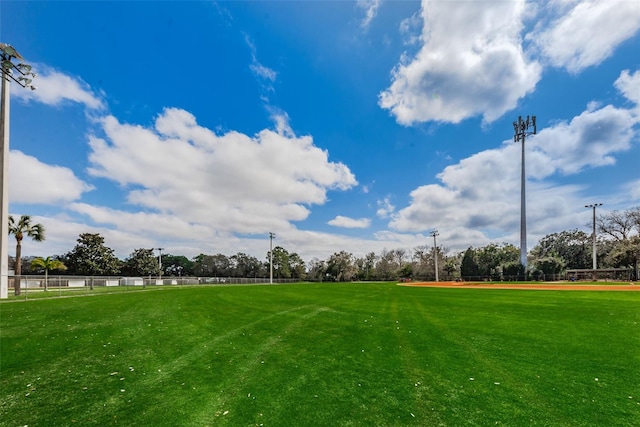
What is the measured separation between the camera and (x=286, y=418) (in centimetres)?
467

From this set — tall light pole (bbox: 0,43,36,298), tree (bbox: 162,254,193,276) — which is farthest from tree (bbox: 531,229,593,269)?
tree (bbox: 162,254,193,276)

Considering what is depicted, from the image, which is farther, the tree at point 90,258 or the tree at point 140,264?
the tree at point 140,264

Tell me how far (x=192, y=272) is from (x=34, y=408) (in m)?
114

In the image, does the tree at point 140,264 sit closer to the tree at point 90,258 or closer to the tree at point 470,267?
the tree at point 90,258

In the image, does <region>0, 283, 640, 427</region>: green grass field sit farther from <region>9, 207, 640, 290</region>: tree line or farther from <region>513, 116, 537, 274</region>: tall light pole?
<region>513, 116, 537, 274</region>: tall light pole

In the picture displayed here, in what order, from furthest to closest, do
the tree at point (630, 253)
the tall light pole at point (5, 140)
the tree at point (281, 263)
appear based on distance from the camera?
1. the tree at point (281, 263)
2. the tree at point (630, 253)
3. the tall light pole at point (5, 140)

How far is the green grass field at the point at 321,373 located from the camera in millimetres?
4773

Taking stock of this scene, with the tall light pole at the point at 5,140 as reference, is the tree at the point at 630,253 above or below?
below

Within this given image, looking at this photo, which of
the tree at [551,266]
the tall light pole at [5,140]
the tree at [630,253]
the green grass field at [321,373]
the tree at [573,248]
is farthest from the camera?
the tree at [573,248]

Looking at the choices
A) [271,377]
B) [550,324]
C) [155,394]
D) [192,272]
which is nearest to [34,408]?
[155,394]

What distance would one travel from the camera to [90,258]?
204ft

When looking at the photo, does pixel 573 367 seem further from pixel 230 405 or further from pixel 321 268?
pixel 321 268

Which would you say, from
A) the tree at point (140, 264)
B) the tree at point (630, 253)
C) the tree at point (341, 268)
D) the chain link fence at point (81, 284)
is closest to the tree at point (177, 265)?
the tree at point (140, 264)

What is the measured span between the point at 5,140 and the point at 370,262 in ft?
312
